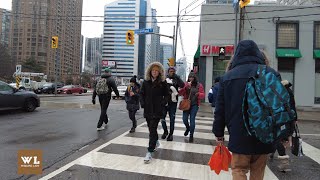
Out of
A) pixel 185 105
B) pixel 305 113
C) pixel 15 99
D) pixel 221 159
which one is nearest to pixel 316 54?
pixel 305 113

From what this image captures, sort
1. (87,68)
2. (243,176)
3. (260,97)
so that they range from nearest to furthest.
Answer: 1. (260,97)
2. (243,176)
3. (87,68)

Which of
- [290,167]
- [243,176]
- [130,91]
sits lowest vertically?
[290,167]

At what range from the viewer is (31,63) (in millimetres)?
79562

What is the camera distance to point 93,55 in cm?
10988

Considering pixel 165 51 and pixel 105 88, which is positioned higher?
pixel 165 51

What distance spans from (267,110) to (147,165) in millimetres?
3266

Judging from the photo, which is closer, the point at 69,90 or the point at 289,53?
the point at 289,53

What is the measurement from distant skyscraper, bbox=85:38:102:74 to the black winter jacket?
100692mm

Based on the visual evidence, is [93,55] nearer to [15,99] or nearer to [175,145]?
[15,99]

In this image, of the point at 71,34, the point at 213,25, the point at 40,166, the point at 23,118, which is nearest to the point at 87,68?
the point at 71,34

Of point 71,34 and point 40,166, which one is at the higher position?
point 71,34

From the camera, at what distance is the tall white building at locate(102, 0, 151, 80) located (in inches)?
1200

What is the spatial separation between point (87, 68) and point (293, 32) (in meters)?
91.1

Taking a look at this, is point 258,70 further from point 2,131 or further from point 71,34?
point 71,34
